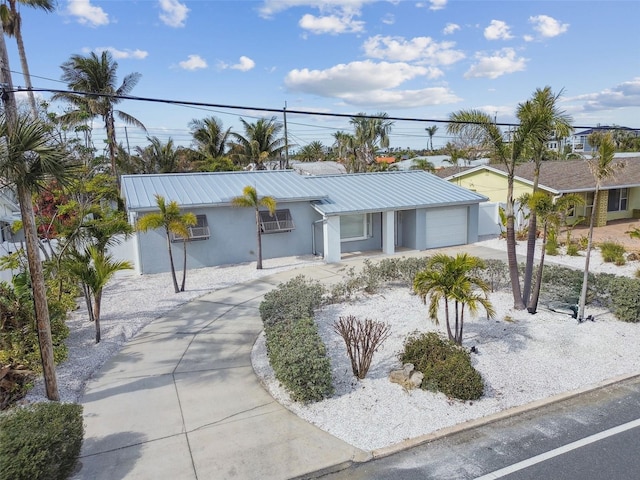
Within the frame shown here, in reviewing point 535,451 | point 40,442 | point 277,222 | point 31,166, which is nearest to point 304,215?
point 277,222

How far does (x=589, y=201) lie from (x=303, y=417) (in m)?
25.9

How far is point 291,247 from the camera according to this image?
62.3 ft

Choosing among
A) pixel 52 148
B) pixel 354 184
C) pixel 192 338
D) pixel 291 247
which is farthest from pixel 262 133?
pixel 52 148

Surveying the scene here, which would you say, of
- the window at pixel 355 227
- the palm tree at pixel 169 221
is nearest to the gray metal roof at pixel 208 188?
the window at pixel 355 227

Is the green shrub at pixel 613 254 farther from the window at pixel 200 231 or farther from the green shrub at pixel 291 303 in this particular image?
the window at pixel 200 231

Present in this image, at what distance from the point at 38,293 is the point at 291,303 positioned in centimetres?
514

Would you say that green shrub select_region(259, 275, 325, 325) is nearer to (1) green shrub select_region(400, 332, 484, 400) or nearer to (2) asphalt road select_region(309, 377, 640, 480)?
(1) green shrub select_region(400, 332, 484, 400)

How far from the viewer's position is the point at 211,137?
1455 inches

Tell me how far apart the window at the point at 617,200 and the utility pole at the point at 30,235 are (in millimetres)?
29493

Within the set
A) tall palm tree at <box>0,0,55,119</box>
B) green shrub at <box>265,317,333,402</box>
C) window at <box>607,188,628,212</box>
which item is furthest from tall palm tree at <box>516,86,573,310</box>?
window at <box>607,188,628,212</box>

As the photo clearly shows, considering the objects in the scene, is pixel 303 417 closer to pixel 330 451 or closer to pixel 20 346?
pixel 330 451

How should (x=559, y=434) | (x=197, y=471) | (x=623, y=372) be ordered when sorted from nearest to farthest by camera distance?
(x=197, y=471)
(x=559, y=434)
(x=623, y=372)

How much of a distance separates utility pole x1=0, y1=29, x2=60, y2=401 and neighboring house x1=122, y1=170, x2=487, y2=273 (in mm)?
9482

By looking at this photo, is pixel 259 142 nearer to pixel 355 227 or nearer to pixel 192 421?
pixel 355 227
